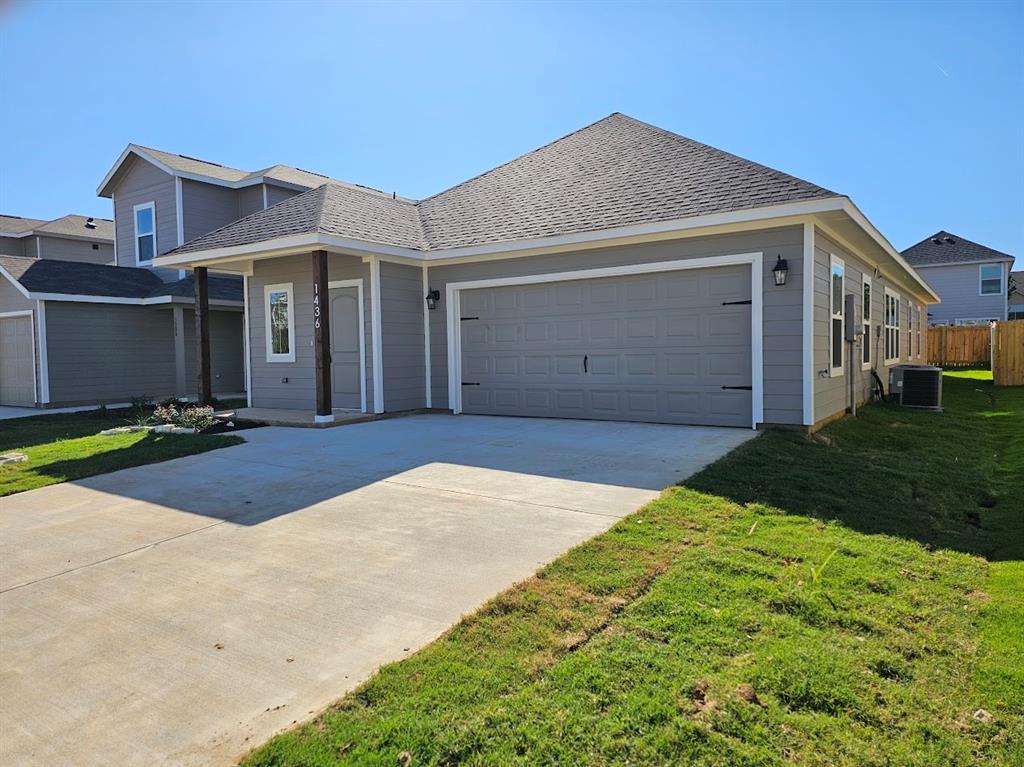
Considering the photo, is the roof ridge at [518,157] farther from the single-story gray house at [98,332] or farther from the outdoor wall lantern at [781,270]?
the outdoor wall lantern at [781,270]

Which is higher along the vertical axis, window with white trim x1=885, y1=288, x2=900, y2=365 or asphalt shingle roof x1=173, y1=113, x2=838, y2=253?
asphalt shingle roof x1=173, y1=113, x2=838, y2=253

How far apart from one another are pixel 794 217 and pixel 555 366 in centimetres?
397

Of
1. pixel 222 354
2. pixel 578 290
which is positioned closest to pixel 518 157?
pixel 578 290

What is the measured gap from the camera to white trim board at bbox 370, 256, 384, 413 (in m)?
10.5

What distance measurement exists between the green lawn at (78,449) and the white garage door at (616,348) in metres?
4.23

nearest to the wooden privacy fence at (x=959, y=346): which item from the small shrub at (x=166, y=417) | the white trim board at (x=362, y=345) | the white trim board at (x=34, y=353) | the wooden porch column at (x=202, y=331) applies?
the white trim board at (x=362, y=345)

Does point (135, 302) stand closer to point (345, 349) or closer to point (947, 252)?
point (345, 349)

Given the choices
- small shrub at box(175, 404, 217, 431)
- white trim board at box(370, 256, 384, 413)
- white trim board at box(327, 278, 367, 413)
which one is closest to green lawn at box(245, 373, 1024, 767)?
white trim board at box(370, 256, 384, 413)

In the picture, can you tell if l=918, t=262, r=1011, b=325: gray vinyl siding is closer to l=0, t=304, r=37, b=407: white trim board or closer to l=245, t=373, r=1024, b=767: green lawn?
l=245, t=373, r=1024, b=767: green lawn

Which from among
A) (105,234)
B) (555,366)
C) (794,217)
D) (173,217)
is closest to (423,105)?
(555,366)

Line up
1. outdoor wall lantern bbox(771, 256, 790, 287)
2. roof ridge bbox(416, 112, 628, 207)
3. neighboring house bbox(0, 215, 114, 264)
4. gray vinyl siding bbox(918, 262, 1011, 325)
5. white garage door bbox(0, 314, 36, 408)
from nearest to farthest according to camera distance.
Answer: outdoor wall lantern bbox(771, 256, 790, 287), roof ridge bbox(416, 112, 628, 207), white garage door bbox(0, 314, 36, 408), neighboring house bbox(0, 215, 114, 264), gray vinyl siding bbox(918, 262, 1011, 325)

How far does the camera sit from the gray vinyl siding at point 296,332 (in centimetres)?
1071

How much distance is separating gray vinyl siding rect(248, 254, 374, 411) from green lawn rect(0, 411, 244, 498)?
96.3 inches

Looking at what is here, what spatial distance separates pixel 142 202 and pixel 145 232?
0.79m
